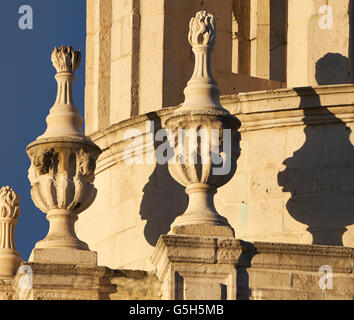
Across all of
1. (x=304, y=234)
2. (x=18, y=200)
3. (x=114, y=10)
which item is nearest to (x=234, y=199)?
(x=304, y=234)

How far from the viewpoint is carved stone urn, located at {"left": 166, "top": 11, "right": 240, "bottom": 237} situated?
30.5m

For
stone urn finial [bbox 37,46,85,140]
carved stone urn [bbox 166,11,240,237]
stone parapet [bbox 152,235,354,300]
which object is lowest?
stone parapet [bbox 152,235,354,300]

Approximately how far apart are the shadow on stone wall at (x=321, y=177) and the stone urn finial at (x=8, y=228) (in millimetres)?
4196

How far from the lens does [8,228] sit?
116 feet

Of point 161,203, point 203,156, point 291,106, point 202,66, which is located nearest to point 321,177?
point 291,106

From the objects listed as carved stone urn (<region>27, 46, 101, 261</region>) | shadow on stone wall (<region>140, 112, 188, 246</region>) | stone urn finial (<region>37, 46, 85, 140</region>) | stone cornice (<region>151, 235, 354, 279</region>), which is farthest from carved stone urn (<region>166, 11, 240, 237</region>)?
shadow on stone wall (<region>140, 112, 188, 246</region>)

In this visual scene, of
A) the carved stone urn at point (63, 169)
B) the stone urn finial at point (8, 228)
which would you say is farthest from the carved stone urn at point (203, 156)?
the stone urn finial at point (8, 228)

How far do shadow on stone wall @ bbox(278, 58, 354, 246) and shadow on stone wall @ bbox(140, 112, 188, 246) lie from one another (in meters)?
1.78

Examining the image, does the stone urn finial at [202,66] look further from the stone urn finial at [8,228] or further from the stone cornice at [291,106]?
the stone urn finial at [8,228]

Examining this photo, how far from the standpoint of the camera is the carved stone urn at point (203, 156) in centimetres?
3048

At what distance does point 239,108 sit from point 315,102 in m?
1.17

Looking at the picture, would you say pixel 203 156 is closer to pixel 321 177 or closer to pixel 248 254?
pixel 248 254

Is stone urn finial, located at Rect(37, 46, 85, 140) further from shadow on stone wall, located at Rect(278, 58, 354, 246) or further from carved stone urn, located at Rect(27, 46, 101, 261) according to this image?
shadow on stone wall, located at Rect(278, 58, 354, 246)

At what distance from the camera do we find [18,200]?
35406 mm
